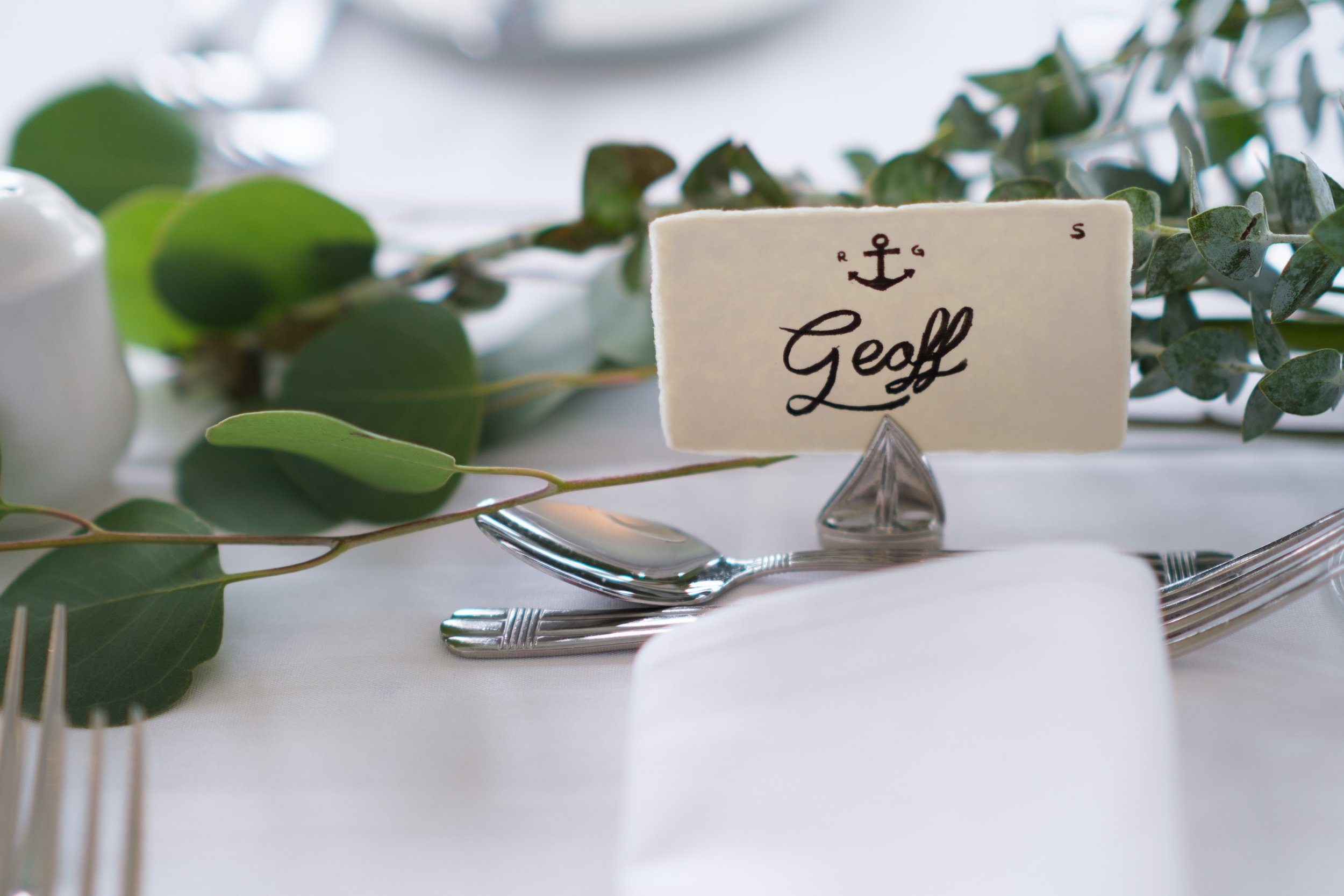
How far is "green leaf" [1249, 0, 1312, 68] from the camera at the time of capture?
1.77ft

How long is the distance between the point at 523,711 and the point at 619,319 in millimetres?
304

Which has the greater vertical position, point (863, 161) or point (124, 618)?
point (863, 161)

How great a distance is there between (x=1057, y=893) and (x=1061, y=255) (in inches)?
10.2

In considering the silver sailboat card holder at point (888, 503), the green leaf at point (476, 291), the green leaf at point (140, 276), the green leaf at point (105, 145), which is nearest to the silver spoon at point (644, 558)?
the silver sailboat card holder at point (888, 503)

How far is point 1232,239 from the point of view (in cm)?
36

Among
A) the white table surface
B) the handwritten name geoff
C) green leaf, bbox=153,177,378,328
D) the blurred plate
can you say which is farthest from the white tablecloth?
the blurred plate

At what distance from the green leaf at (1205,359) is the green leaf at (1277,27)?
0.26m

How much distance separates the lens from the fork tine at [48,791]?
12.3 inches

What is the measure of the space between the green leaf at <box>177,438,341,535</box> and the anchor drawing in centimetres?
32

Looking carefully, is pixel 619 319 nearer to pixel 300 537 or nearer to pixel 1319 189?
pixel 300 537

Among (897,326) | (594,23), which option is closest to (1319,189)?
(897,326)

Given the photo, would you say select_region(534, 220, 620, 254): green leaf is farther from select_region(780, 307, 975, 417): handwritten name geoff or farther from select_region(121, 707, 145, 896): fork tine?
select_region(121, 707, 145, 896): fork tine

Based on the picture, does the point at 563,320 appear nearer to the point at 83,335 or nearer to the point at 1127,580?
the point at 83,335

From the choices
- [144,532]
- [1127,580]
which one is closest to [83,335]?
[144,532]
